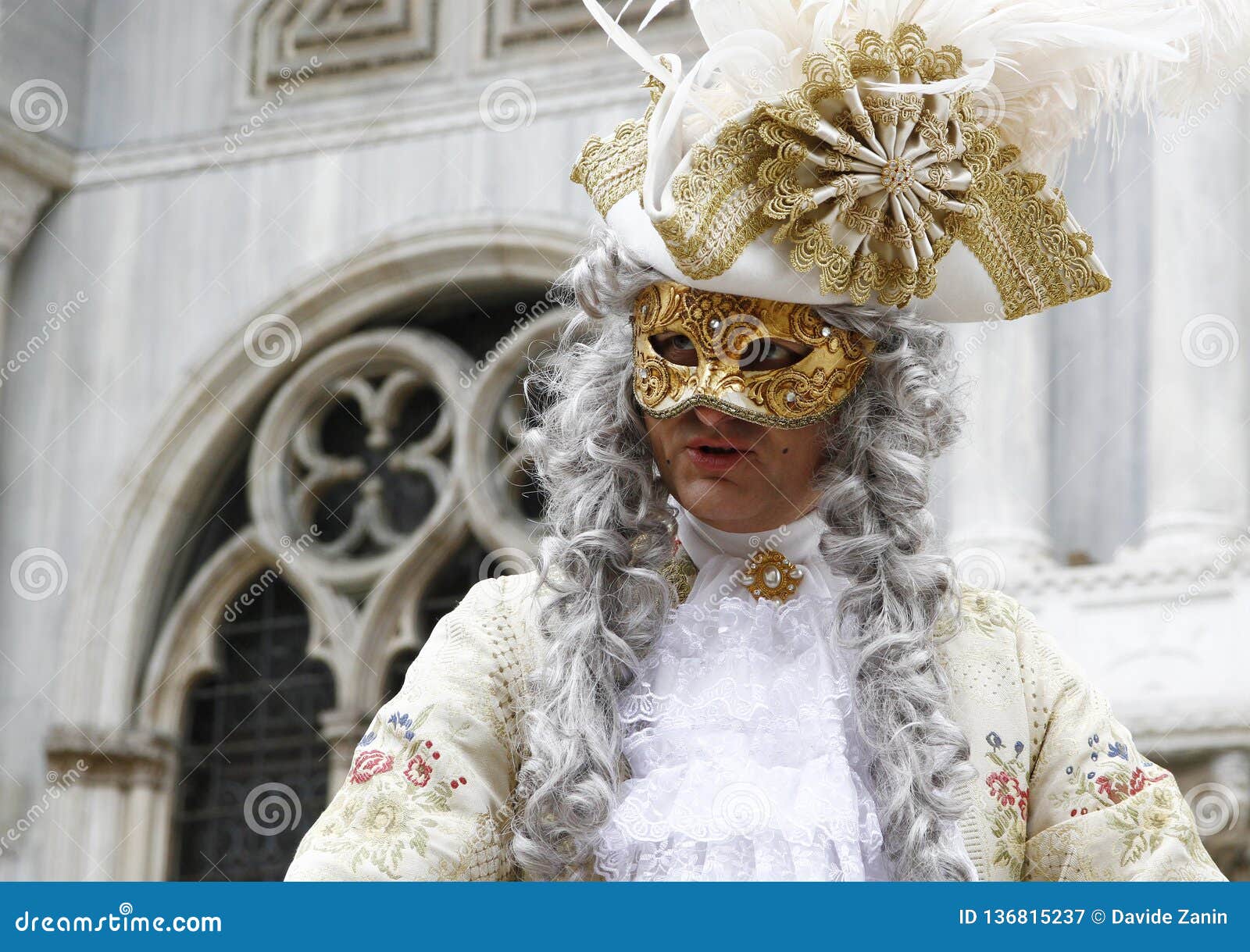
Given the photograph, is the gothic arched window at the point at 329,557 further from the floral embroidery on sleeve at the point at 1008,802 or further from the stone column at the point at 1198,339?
the floral embroidery on sleeve at the point at 1008,802

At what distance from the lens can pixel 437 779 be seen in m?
2.16

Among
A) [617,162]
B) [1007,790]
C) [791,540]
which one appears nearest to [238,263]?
[617,162]

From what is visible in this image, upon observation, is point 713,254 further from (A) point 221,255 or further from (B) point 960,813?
(A) point 221,255

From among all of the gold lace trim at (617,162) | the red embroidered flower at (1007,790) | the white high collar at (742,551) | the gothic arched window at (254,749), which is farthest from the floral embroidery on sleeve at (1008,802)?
the gothic arched window at (254,749)

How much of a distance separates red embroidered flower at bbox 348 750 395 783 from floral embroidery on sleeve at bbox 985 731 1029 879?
64 cm

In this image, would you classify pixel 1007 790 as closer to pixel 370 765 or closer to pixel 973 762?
pixel 973 762

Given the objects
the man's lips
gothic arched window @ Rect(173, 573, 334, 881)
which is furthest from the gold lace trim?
gothic arched window @ Rect(173, 573, 334, 881)

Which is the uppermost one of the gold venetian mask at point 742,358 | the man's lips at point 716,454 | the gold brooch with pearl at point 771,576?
the gold venetian mask at point 742,358

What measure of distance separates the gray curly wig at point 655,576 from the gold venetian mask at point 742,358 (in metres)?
0.04

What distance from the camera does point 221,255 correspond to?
7.38 m

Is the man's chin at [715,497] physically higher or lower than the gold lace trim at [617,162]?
lower

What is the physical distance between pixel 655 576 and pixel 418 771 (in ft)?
1.12

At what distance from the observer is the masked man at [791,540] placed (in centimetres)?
217

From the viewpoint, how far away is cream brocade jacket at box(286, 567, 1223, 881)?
6.98 feet
